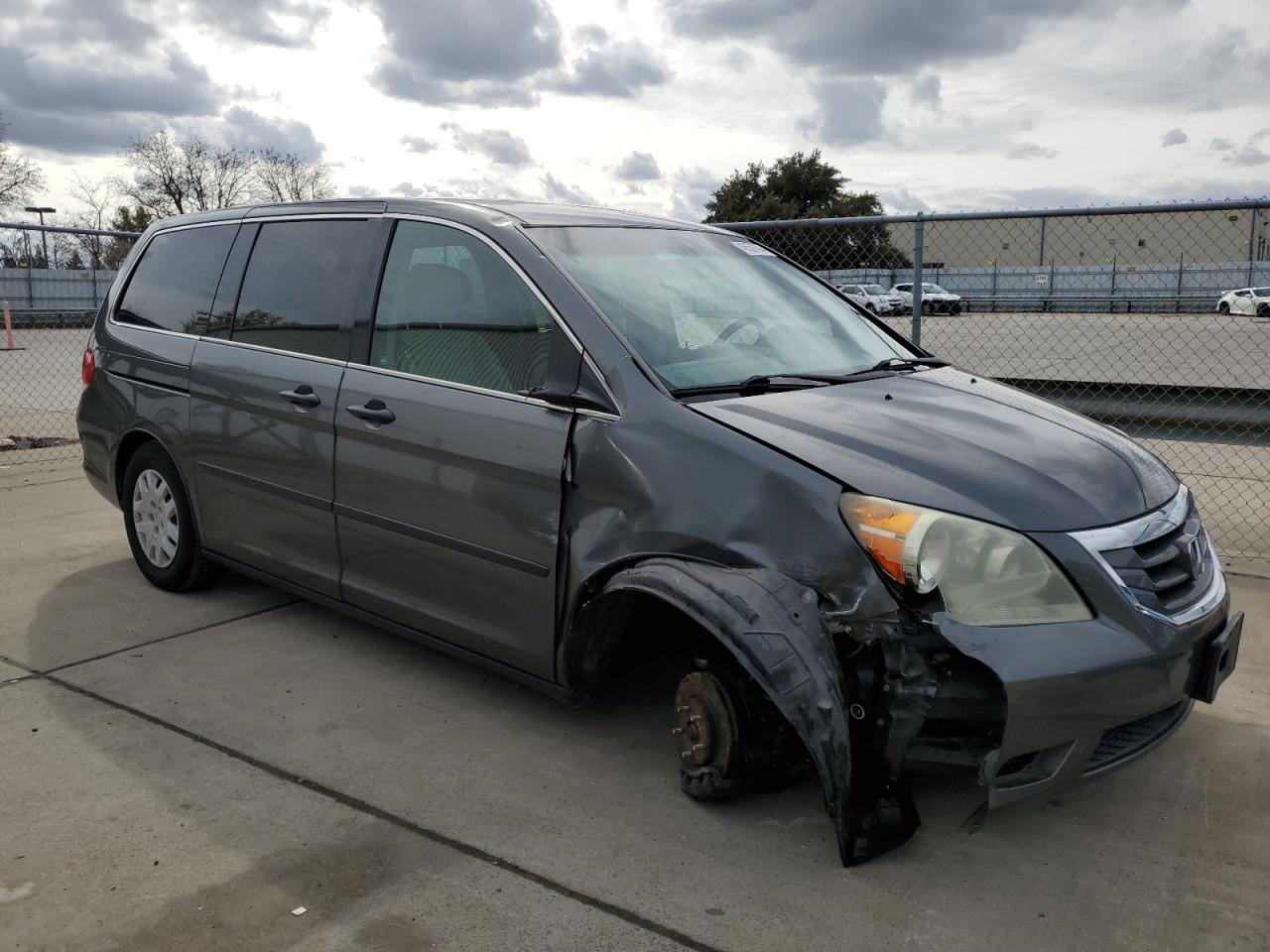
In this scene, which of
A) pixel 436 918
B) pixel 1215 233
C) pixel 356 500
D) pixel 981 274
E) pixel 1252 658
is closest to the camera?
pixel 436 918

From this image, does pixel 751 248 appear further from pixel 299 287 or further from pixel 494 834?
pixel 494 834

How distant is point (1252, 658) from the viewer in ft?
14.1

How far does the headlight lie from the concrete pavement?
2.46 feet

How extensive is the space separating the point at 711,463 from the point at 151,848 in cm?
186

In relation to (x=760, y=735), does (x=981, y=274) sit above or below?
above

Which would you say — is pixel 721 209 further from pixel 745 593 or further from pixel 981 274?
pixel 745 593

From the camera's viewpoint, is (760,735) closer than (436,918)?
No

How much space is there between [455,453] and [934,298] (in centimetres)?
487

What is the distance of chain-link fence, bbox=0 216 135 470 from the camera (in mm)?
9094

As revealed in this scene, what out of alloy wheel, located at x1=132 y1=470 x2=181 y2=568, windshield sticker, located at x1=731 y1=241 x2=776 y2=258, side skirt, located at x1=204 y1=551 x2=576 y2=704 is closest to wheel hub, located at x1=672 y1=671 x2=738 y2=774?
side skirt, located at x1=204 y1=551 x2=576 y2=704

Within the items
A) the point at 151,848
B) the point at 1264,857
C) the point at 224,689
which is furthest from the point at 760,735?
the point at 224,689

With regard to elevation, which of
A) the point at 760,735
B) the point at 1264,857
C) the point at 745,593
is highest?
the point at 745,593

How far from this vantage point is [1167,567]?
291cm

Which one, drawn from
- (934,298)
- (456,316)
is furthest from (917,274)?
(456,316)
